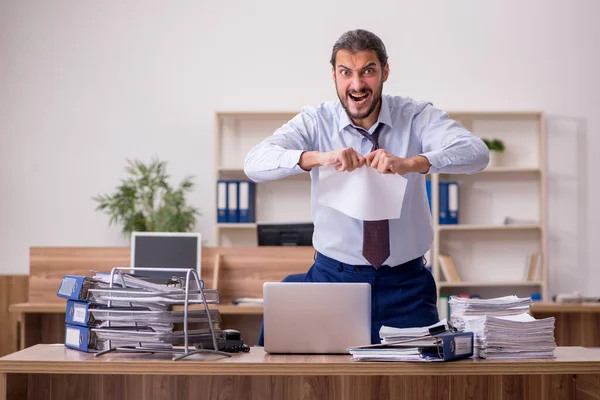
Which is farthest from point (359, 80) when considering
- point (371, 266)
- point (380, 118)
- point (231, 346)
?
point (231, 346)

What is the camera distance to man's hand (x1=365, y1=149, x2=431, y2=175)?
203 cm

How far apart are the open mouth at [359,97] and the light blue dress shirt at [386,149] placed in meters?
0.11

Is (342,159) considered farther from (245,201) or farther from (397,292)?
(245,201)

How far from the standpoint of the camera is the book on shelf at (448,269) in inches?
228

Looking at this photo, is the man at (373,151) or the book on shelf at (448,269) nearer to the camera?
the man at (373,151)

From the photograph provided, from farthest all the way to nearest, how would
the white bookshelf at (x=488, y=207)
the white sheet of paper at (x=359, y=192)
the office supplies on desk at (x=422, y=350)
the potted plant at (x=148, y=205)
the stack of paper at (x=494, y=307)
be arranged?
the white bookshelf at (x=488, y=207)
the potted plant at (x=148, y=205)
the white sheet of paper at (x=359, y=192)
the stack of paper at (x=494, y=307)
the office supplies on desk at (x=422, y=350)

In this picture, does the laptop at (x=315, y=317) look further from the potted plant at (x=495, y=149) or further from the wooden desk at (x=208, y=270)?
the potted plant at (x=495, y=149)

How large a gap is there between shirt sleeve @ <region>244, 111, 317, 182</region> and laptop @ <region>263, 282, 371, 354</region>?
0.39 meters

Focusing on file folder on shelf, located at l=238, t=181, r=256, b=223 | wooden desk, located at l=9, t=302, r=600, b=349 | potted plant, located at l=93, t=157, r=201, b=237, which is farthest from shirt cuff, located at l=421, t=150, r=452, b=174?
file folder on shelf, located at l=238, t=181, r=256, b=223

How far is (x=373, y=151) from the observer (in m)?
2.21

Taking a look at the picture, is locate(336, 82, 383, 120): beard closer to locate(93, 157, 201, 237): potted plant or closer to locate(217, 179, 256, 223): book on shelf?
locate(93, 157, 201, 237): potted plant

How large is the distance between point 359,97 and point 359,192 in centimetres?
40

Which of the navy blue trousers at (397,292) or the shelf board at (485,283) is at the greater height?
the navy blue trousers at (397,292)

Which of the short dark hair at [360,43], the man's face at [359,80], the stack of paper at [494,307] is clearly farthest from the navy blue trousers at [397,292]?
the short dark hair at [360,43]
